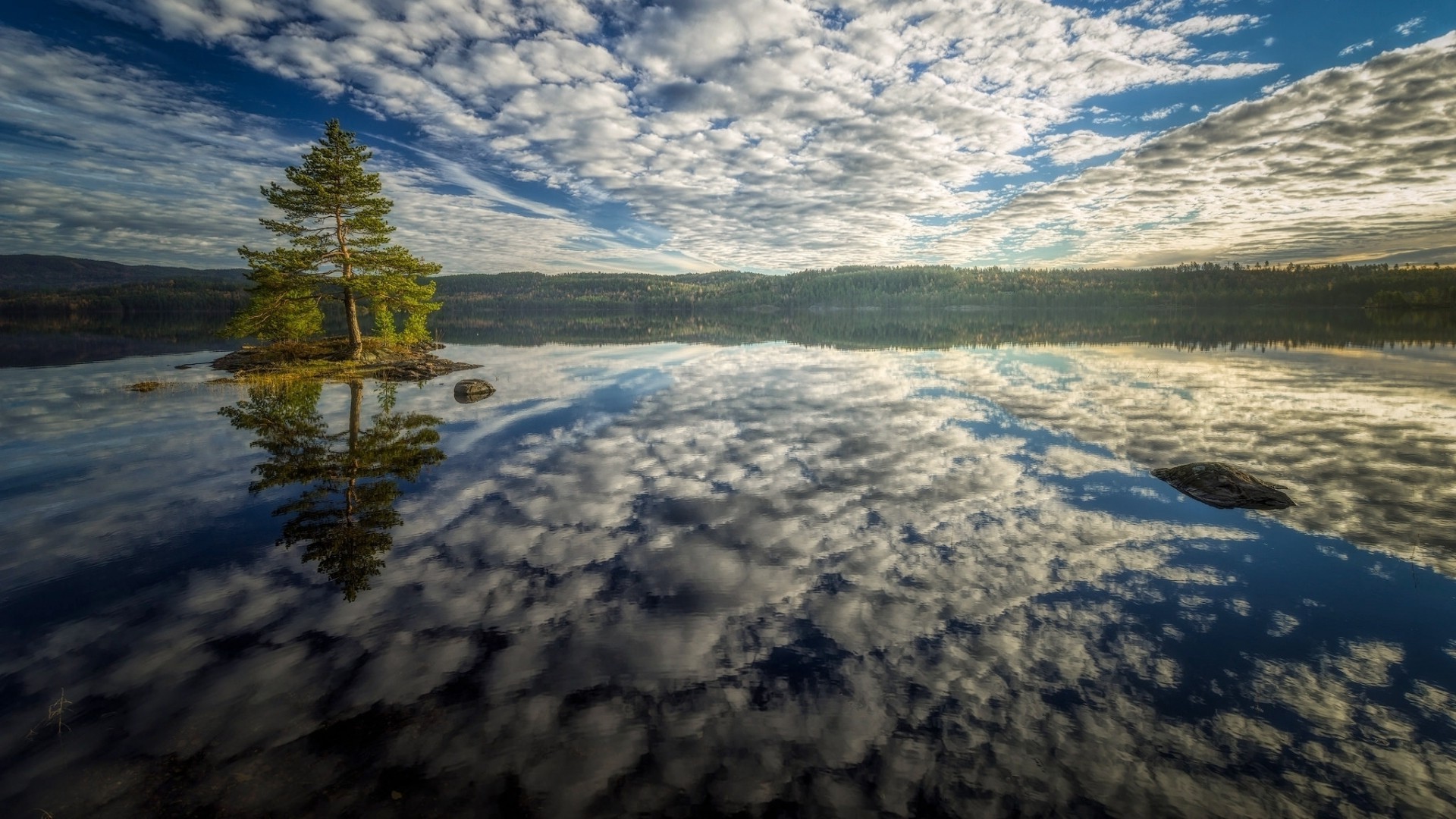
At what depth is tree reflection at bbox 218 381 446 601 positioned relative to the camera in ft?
33.5

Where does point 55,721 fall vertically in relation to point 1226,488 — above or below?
below

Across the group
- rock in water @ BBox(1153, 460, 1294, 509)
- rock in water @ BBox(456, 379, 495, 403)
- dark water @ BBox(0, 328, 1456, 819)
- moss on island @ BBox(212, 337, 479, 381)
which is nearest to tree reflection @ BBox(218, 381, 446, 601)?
dark water @ BBox(0, 328, 1456, 819)

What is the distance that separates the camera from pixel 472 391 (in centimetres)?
2697

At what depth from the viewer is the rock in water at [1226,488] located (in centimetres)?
1263

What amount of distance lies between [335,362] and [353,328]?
2495mm

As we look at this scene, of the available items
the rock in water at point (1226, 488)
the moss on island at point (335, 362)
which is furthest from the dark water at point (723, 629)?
the moss on island at point (335, 362)

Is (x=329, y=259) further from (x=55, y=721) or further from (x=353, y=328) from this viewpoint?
(x=55, y=721)

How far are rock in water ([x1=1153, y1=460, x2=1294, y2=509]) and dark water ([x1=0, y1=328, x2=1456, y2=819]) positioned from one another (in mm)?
434

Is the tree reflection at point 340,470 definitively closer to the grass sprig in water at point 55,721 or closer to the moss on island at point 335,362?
the grass sprig in water at point 55,721

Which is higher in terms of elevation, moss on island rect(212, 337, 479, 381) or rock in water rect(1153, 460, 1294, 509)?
rock in water rect(1153, 460, 1294, 509)

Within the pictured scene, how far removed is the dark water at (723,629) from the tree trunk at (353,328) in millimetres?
20443

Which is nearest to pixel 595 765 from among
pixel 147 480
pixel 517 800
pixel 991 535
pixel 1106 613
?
pixel 517 800

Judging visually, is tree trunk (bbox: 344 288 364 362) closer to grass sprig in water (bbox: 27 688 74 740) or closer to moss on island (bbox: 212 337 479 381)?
moss on island (bbox: 212 337 479 381)

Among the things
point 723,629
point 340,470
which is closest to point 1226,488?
point 723,629
